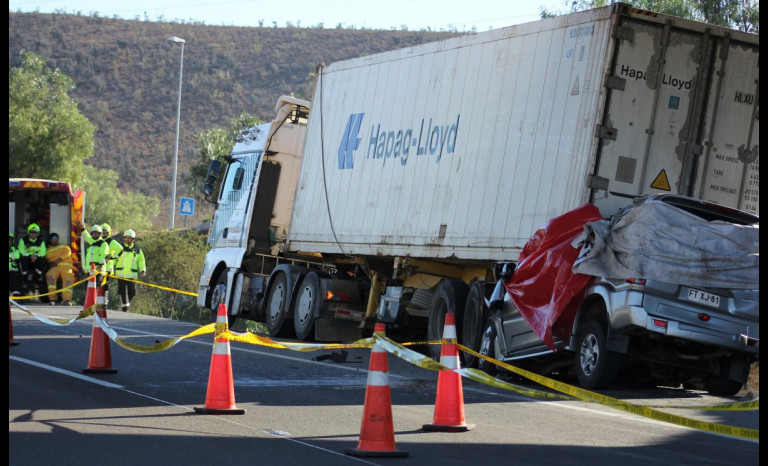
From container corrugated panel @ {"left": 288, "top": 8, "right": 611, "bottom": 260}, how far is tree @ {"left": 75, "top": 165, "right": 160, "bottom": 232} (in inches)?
1369

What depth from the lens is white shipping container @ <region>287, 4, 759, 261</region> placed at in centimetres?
1340

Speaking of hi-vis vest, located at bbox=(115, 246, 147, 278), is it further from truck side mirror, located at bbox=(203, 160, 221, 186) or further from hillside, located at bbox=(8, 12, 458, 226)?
hillside, located at bbox=(8, 12, 458, 226)

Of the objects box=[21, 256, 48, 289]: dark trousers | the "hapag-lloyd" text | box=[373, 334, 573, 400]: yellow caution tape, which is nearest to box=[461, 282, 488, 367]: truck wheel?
the "hapag-lloyd" text

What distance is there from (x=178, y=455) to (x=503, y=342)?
260 inches

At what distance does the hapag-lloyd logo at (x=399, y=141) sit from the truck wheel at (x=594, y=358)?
434cm

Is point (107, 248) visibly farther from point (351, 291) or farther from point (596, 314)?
point (596, 314)

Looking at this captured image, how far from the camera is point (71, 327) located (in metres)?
19.7

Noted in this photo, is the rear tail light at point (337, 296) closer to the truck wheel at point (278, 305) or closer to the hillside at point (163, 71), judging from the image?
the truck wheel at point (278, 305)

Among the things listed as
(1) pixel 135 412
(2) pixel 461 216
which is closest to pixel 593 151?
(2) pixel 461 216

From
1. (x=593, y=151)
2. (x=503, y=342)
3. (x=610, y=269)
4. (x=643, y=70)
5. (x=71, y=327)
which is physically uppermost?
(x=643, y=70)

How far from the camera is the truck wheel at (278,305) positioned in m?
20.2

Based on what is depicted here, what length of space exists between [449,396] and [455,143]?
7.32 metres

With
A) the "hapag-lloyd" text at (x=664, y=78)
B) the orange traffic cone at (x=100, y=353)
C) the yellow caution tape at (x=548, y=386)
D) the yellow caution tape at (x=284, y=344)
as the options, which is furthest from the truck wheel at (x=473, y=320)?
the yellow caution tape at (x=284, y=344)

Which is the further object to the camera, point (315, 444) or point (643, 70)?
point (643, 70)
